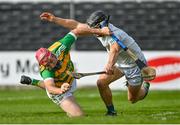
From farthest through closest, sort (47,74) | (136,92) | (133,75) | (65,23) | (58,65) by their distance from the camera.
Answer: (136,92) < (133,75) < (65,23) < (58,65) < (47,74)

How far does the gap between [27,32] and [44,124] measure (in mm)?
19857

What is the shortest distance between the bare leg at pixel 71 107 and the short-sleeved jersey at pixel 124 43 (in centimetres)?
139

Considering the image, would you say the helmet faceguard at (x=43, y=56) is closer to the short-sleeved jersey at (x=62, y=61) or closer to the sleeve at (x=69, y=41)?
the short-sleeved jersey at (x=62, y=61)

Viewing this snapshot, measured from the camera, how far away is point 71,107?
50.7 feet

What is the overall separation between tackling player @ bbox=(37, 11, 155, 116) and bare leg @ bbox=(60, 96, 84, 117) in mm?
943

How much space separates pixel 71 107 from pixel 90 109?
12.9 feet

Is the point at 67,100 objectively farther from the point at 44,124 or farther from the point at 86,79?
the point at 86,79

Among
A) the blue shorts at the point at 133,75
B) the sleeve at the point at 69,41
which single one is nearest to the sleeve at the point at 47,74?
the sleeve at the point at 69,41

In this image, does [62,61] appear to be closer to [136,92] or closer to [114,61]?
[114,61]

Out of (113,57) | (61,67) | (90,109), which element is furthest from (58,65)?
(90,109)

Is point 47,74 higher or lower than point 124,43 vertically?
lower

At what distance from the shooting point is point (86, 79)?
1119 inches

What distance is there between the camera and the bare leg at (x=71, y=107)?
15331 mm

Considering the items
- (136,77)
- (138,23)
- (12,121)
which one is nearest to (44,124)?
(12,121)
